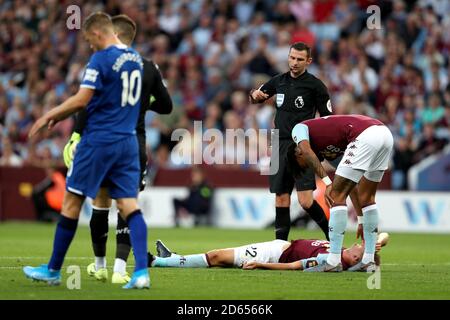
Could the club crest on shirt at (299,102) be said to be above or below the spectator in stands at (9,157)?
above

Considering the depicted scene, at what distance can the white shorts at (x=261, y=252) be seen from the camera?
11555 mm

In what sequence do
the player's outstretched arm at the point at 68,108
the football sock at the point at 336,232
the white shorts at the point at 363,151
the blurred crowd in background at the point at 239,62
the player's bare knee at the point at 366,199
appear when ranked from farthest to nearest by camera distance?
the blurred crowd in background at the point at 239,62 → the player's bare knee at the point at 366,199 → the white shorts at the point at 363,151 → the football sock at the point at 336,232 → the player's outstretched arm at the point at 68,108

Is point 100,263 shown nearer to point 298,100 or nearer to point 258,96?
point 258,96

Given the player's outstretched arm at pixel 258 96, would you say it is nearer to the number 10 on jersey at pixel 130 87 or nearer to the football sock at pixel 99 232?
the football sock at pixel 99 232

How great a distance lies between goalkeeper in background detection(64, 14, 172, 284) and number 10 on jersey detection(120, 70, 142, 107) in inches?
25.1

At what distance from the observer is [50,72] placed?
26.7 meters

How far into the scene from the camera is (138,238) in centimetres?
925

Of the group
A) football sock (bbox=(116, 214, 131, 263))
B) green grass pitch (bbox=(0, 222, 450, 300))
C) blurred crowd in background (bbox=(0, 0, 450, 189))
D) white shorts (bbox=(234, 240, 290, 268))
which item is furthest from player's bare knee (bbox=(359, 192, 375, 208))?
blurred crowd in background (bbox=(0, 0, 450, 189))

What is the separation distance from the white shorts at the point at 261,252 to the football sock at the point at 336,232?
1.86ft

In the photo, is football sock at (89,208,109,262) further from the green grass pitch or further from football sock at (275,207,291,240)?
football sock at (275,207,291,240)

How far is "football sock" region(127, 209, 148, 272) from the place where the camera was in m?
9.24

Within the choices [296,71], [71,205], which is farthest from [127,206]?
[296,71]

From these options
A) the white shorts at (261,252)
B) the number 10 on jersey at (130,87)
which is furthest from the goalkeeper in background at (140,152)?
the white shorts at (261,252)

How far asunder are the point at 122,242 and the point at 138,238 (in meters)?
1.14
